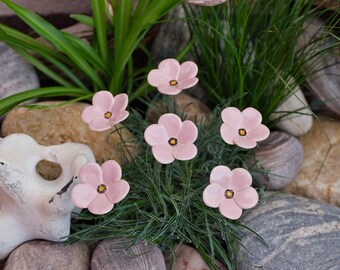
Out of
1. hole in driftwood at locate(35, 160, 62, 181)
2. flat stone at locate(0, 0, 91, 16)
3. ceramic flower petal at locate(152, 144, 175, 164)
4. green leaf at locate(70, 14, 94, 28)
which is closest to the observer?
ceramic flower petal at locate(152, 144, 175, 164)

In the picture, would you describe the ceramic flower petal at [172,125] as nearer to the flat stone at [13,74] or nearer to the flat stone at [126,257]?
the flat stone at [126,257]

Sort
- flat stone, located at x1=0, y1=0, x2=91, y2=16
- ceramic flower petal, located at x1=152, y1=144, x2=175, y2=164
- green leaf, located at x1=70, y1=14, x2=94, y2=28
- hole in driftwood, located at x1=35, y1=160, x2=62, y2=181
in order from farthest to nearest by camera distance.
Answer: flat stone, located at x1=0, y1=0, x2=91, y2=16
green leaf, located at x1=70, y1=14, x2=94, y2=28
hole in driftwood, located at x1=35, y1=160, x2=62, y2=181
ceramic flower petal, located at x1=152, y1=144, x2=175, y2=164

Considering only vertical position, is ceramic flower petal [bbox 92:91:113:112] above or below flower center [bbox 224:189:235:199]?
above

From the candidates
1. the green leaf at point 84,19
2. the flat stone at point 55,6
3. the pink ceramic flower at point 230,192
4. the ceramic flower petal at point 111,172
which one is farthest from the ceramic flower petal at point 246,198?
the flat stone at point 55,6

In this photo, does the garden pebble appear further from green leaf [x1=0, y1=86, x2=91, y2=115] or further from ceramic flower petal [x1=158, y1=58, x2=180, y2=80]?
green leaf [x1=0, y1=86, x2=91, y2=115]

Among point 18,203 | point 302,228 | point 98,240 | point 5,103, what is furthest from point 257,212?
point 5,103

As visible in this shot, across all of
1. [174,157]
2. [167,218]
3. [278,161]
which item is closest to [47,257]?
[167,218]

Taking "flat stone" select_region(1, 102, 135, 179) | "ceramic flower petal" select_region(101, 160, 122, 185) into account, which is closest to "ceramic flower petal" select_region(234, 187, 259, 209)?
"ceramic flower petal" select_region(101, 160, 122, 185)
